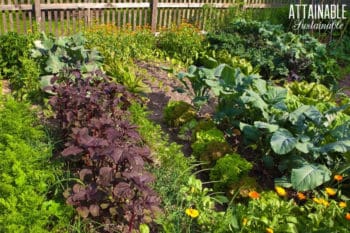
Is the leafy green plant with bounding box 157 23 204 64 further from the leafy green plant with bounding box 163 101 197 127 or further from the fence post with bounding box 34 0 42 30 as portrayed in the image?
the leafy green plant with bounding box 163 101 197 127

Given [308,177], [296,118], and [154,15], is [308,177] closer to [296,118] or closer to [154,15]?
[296,118]

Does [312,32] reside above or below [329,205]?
above

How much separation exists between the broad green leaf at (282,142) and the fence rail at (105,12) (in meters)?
5.02

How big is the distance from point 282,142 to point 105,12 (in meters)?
6.76

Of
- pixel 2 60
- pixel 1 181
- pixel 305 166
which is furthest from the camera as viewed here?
pixel 2 60

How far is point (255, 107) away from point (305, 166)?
93 cm

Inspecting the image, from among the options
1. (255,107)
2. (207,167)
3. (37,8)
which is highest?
(37,8)

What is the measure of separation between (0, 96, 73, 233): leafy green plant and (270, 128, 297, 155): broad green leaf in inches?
75.6

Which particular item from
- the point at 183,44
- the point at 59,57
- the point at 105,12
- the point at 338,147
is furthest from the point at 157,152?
the point at 105,12

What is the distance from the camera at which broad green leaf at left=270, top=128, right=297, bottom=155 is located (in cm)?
362

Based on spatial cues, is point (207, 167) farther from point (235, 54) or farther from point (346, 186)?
point (235, 54)

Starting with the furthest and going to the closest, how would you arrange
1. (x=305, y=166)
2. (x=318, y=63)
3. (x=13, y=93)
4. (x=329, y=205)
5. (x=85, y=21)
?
(x=85, y=21) < (x=318, y=63) < (x=13, y=93) < (x=305, y=166) < (x=329, y=205)

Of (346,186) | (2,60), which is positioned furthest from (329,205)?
(2,60)

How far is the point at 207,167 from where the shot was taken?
4176 millimetres
